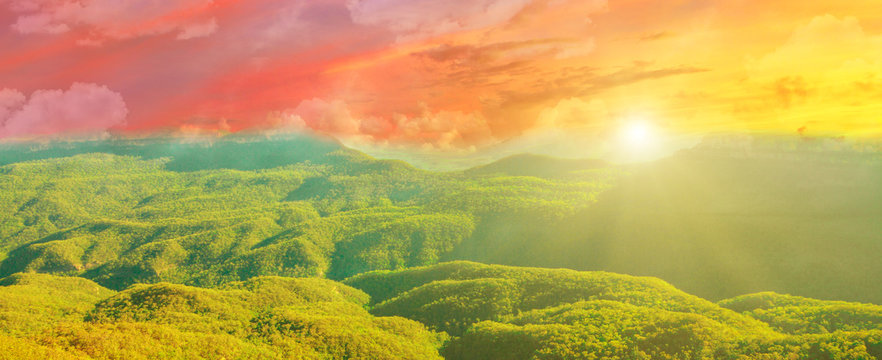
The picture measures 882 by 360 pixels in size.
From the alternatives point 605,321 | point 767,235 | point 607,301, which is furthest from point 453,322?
point 767,235

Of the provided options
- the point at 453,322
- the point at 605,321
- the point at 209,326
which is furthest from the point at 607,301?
the point at 209,326

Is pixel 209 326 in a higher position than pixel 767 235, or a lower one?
higher

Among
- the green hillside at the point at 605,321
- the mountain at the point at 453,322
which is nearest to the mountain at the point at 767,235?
the green hillside at the point at 605,321

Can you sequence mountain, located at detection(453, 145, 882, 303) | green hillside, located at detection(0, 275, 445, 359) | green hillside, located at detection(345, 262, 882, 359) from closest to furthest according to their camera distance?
green hillside, located at detection(0, 275, 445, 359) < green hillside, located at detection(345, 262, 882, 359) < mountain, located at detection(453, 145, 882, 303)

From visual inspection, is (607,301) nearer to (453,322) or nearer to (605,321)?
(605,321)

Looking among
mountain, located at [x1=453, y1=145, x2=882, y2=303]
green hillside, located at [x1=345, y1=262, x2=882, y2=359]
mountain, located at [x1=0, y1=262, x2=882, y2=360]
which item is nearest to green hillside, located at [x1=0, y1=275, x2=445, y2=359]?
mountain, located at [x1=0, y1=262, x2=882, y2=360]

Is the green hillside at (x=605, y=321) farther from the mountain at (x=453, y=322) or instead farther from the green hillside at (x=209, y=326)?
the green hillside at (x=209, y=326)

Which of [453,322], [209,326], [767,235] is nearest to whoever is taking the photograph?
[209,326]

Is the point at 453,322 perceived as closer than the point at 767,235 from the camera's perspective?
Yes

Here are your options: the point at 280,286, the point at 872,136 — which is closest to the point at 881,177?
the point at 872,136

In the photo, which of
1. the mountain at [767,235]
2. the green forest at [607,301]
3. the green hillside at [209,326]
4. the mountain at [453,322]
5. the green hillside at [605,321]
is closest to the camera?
the green hillside at [209,326]

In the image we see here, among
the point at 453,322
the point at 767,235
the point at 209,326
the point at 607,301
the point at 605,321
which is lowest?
the point at 453,322

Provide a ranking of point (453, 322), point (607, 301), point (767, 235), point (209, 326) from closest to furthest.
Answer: point (209, 326)
point (607, 301)
point (453, 322)
point (767, 235)

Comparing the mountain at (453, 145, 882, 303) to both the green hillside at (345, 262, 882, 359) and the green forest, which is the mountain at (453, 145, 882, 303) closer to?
the green forest
